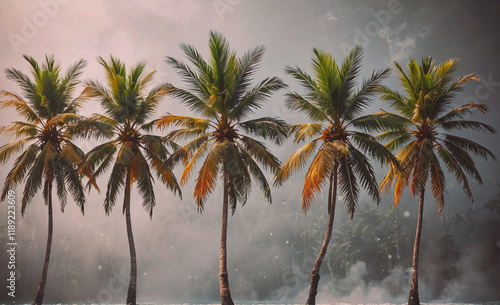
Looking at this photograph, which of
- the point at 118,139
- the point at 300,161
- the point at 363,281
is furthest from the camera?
the point at 363,281

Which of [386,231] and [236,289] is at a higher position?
[386,231]

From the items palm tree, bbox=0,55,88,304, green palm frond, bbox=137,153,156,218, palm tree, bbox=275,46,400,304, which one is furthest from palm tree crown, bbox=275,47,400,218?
palm tree, bbox=0,55,88,304

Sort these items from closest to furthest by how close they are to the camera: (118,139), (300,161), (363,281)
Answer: (300,161)
(118,139)
(363,281)

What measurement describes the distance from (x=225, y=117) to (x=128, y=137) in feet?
13.5

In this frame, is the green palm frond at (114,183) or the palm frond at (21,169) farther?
the palm frond at (21,169)

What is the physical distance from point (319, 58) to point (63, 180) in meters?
11.2

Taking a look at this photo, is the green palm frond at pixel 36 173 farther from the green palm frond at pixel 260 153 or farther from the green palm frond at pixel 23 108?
the green palm frond at pixel 260 153

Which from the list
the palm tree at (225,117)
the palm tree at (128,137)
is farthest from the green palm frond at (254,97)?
the palm tree at (128,137)

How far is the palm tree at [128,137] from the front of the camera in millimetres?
16984

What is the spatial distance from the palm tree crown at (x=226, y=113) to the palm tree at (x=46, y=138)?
178 inches

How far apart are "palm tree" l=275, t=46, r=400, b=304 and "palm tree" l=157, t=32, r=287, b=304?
0.95 metres

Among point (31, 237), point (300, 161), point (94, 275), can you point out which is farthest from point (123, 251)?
point (300, 161)

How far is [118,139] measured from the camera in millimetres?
17750

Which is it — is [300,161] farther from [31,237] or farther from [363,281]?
[31,237]
